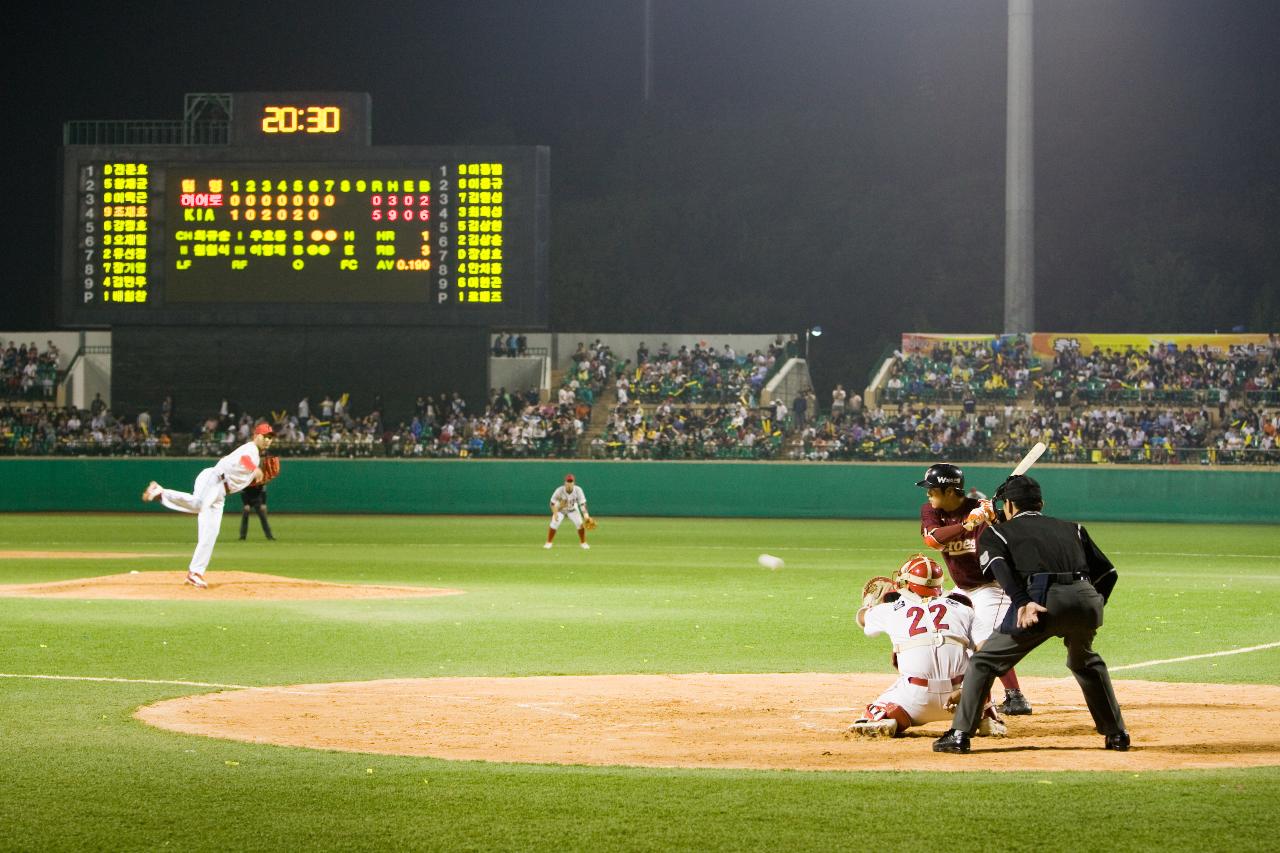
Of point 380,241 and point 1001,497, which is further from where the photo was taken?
point 380,241

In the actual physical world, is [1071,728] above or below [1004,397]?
below

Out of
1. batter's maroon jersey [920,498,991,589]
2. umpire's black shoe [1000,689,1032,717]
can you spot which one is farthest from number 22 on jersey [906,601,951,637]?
umpire's black shoe [1000,689,1032,717]

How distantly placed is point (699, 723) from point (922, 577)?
160 cm

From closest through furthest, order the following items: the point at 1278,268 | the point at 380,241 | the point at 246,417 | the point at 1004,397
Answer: the point at 380,241, the point at 246,417, the point at 1004,397, the point at 1278,268

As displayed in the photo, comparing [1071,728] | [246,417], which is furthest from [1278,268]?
[1071,728]

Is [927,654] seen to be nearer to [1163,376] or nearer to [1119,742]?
[1119,742]

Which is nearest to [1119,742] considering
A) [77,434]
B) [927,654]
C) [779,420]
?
[927,654]

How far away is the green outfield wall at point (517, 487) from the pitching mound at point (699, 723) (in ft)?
83.8

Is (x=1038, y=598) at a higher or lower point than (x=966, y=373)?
lower

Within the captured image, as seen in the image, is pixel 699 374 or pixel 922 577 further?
pixel 699 374

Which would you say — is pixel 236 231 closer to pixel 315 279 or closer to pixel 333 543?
pixel 315 279

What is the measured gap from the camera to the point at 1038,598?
823 centimetres

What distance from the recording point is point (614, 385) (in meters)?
42.8

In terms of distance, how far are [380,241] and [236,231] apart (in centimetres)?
290
